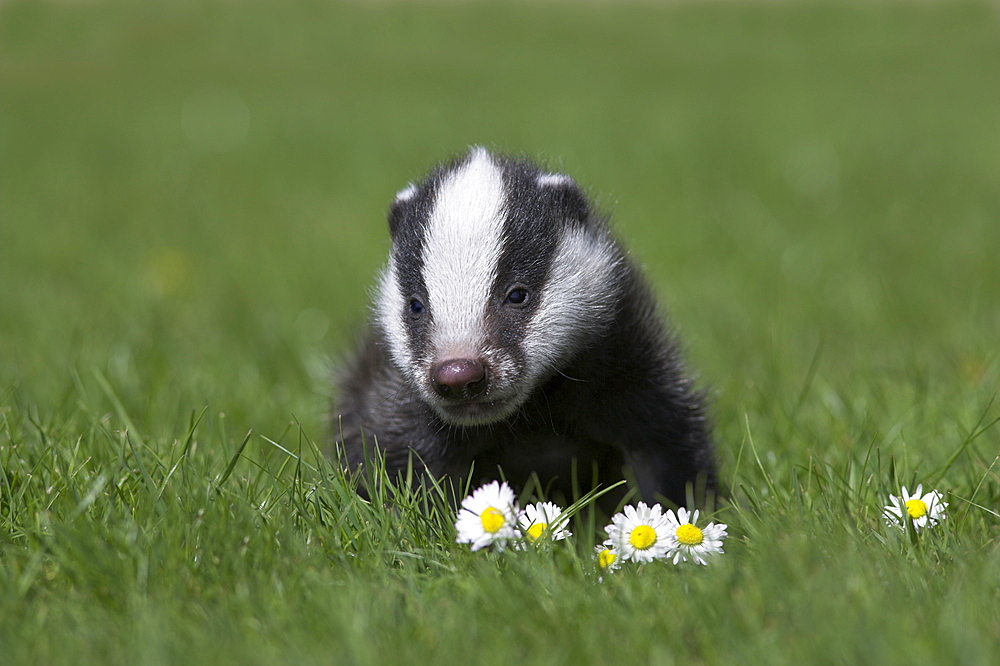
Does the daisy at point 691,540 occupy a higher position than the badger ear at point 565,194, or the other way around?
the badger ear at point 565,194

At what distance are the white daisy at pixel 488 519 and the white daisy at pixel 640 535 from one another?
1.00ft

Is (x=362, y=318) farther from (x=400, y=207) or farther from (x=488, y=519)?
(x=488, y=519)

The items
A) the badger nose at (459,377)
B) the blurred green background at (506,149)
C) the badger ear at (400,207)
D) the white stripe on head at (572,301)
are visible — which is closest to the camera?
the badger nose at (459,377)

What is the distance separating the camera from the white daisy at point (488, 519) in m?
3.01

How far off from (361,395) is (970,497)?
257 cm

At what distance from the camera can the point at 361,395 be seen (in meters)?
4.76

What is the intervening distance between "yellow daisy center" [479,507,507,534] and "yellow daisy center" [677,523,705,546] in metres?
0.53

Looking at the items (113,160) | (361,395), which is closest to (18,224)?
(113,160)

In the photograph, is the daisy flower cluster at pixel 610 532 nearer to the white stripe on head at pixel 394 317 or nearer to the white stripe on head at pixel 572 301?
the white stripe on head at pixel 572 301

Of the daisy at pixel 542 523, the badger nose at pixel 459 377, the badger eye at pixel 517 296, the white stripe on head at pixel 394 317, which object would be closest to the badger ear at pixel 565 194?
the badger eye at pixel 517 296

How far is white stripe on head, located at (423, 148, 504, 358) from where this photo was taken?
362 centimetres

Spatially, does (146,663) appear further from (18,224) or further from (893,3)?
(893,3)

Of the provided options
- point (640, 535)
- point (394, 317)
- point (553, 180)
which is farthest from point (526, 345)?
point (640, 535)

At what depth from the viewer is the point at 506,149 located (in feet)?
15.5
